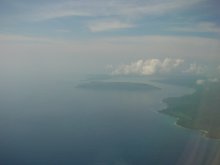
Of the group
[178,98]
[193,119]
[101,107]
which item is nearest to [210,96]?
[193,119]

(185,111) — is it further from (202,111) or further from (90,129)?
(90,129)

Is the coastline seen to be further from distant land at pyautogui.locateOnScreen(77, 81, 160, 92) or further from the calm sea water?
distant land at pyautogui.locateOnScreen(77, 81, 160, 92)

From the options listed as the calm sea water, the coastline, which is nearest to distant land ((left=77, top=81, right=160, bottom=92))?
the calm sea water

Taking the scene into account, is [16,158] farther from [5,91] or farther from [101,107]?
[101,107]

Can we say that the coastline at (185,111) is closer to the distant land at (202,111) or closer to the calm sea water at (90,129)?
the distant land at (202,111)

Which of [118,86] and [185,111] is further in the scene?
[118,86]

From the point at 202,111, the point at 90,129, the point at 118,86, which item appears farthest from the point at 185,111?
the point at 90,129

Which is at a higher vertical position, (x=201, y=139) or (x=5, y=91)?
(x=5, y=91)

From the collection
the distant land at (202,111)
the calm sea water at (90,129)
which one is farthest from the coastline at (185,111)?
the calm sea water at (90,129)
